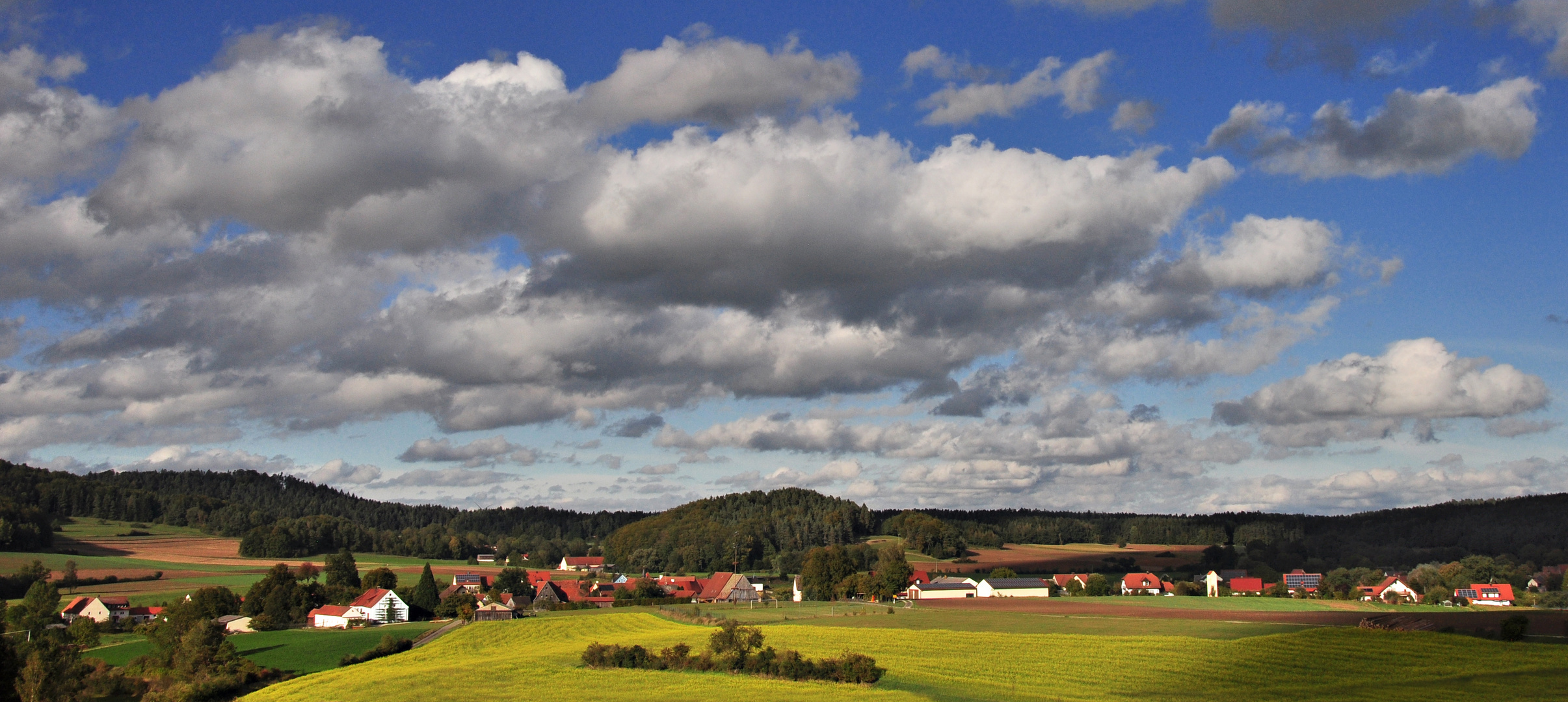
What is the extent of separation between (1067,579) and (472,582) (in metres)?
78.9

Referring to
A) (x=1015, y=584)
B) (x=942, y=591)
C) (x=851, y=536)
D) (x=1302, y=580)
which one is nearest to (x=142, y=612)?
(x=942, y=591)

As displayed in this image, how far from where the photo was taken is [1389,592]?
112 meters

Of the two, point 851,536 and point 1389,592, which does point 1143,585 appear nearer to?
point 1389,592

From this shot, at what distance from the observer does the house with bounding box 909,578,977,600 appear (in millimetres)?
122500

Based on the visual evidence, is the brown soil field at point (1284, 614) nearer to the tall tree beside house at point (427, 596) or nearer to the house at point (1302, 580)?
the house at point (1302, 580)

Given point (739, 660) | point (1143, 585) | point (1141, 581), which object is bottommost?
point (1143, 585)

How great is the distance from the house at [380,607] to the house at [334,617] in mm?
471

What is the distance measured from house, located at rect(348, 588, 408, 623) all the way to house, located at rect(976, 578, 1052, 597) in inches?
2640

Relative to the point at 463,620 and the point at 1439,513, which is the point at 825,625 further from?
the point at 1439,513

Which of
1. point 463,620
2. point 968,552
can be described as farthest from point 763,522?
point 463,620

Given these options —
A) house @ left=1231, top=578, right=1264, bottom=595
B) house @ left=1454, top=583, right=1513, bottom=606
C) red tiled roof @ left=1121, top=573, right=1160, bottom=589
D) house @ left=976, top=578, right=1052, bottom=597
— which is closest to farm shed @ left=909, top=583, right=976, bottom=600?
house @ left=976, top=578, right=1052, bottom=597

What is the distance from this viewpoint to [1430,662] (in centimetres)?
5644

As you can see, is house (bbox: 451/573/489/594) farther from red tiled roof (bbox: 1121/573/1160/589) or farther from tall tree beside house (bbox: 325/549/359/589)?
red tiled roof (bbox: 1121/573/1160/589)

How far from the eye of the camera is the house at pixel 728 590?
119 metres
